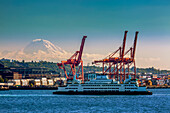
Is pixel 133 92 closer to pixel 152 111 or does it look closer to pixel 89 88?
pixel 89 88

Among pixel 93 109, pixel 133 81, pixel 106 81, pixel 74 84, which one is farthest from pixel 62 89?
pixel 93 109

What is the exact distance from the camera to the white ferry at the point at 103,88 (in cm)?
11550

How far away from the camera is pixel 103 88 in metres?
118

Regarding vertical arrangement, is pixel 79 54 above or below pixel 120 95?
above

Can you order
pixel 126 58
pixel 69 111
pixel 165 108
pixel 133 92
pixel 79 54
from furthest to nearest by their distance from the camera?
1. pixel 79 54
2. pixel 126 58
3. pixel 133 92
4. pixel 165 108
5. pixel 69 111

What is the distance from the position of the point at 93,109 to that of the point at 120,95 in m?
39.4

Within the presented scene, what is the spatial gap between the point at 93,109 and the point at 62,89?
43291mm

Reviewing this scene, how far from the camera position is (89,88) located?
118812 millimetres

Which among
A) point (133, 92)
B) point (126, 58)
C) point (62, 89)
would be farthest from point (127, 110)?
point (126, 58)

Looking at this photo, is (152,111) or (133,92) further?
(133,92)

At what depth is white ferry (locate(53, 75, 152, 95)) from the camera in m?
116

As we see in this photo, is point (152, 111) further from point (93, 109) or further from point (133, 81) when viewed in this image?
point (133, 81)

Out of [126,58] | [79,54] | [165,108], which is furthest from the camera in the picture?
[79,54]

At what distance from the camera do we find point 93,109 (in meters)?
78.1
